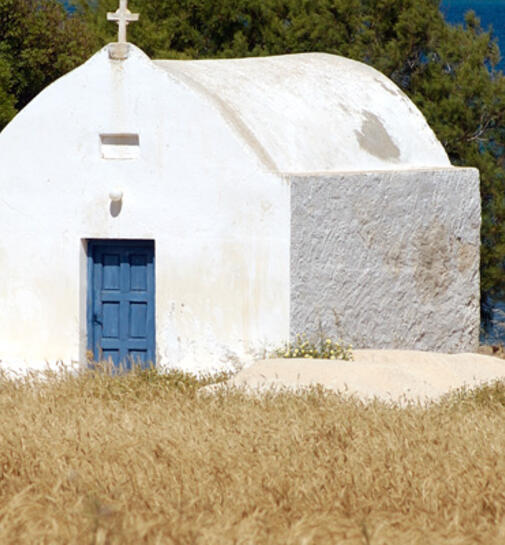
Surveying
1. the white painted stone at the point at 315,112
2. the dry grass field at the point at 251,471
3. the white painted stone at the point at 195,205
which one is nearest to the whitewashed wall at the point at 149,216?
the white painted stone at the point at 195,205

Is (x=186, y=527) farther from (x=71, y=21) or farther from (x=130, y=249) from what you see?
(x=71, y=21)

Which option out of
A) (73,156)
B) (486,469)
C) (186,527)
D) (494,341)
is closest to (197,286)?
(73,156)

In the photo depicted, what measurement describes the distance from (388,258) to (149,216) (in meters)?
2.62

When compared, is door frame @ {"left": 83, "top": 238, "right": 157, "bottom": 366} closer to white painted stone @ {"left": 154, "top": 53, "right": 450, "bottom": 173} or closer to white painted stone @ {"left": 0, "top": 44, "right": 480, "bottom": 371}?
white painted stone @ {"left": 0, "top": 44, "right": 480, "bottom": 371}

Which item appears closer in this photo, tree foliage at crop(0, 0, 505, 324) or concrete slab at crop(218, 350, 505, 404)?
concrete slab at crop(218, 350, 505, 404)

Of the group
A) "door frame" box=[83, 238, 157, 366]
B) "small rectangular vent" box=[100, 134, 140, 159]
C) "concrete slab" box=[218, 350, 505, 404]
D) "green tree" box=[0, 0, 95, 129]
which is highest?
"green tree" box=[0, 0, 95, 129]

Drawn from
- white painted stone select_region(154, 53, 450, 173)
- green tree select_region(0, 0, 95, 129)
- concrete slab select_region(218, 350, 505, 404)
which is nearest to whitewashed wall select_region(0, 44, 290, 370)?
white painted stone select_region(154, 53, 450, 173)

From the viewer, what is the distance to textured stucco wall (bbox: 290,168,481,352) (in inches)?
541

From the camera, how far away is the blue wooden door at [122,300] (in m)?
14.3

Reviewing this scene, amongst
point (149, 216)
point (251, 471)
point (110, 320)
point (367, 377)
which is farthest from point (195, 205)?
point (251, 471)

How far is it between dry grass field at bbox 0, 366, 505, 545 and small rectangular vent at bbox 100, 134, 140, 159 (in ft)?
10.6

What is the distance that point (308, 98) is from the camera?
606 inches

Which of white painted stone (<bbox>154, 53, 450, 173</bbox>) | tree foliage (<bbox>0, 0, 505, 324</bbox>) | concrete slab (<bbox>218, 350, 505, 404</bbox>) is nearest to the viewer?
concrete slab (<bbox>218, 350, 505, 404</bbox>)

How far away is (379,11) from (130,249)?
11.9m
